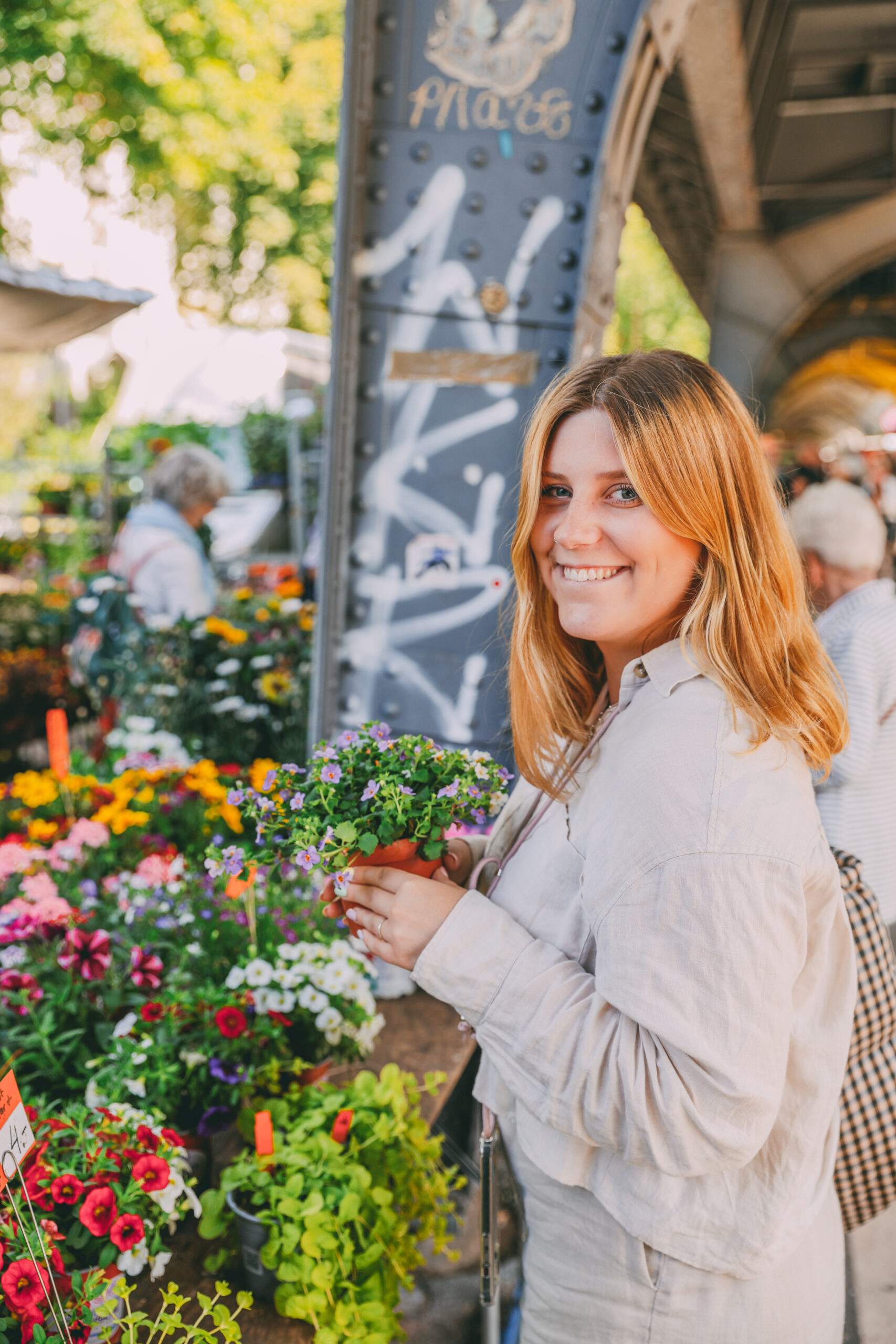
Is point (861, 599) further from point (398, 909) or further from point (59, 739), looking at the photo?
point (59, 739)

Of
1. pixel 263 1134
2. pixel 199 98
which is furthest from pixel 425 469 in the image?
pixel 199 98

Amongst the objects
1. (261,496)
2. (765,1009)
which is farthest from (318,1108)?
(261,496)

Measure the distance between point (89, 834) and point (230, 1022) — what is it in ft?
3.35

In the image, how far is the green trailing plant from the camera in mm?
1465

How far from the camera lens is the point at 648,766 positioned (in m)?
1.07

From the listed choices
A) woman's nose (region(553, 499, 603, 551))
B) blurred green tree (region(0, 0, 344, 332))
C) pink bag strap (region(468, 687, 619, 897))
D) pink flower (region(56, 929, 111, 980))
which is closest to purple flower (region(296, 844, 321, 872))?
pink bag strap (region(468, 687, 619, 897))

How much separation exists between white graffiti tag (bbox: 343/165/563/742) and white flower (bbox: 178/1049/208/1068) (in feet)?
4.13

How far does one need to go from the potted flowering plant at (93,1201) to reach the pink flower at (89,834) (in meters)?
1.08

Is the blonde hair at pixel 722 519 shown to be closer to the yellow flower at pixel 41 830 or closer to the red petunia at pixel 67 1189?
the red petunia at pixel 67 1189

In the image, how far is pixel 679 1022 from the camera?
97 centimetres

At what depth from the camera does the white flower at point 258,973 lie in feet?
6.21

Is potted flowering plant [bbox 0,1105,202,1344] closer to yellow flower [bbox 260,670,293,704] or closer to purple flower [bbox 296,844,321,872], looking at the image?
purple flower [bbox 296,844,321,872]

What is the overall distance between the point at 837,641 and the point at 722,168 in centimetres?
822

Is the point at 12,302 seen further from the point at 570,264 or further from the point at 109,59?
the point at 109,59
